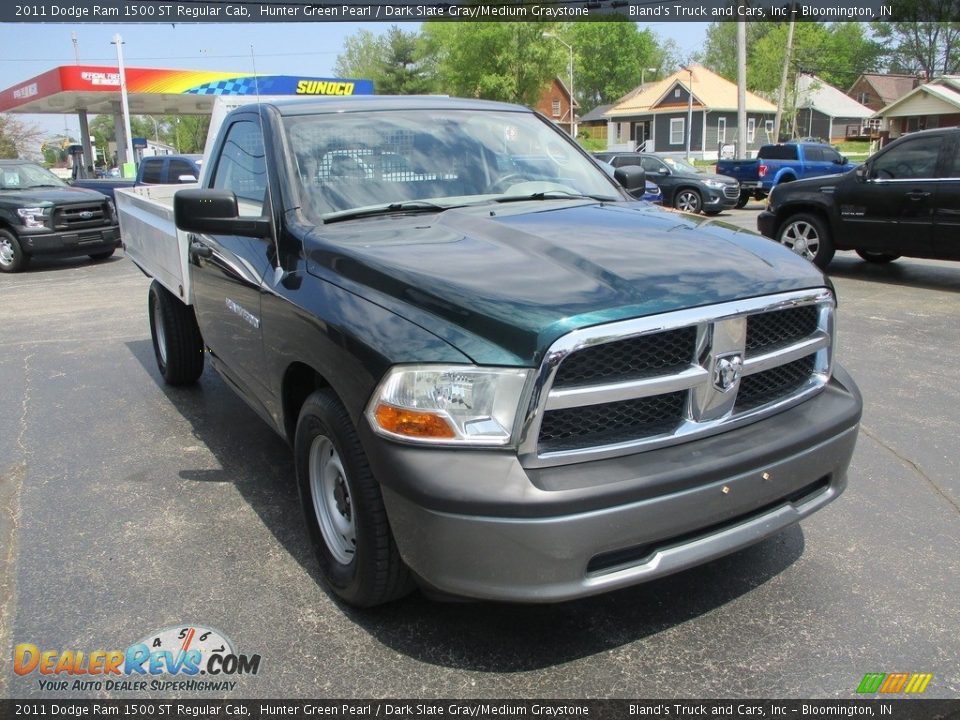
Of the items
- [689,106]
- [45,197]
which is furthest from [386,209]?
[689,106]

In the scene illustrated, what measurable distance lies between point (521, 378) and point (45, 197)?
1361 cm

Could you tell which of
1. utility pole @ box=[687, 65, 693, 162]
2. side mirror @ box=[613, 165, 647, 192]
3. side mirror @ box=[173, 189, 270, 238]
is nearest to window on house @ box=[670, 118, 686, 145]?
utility pole @ box=[687, 65, 693, 162]

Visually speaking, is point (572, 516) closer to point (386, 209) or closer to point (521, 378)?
point (521, 378)

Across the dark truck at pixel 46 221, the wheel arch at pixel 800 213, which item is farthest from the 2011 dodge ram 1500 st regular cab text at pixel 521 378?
the dark truck at pixel 46 221

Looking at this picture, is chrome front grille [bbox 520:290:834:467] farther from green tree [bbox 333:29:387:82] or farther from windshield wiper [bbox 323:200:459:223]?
green tree [bbox 333:29:387:82]

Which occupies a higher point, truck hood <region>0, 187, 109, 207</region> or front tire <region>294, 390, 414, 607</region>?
truck hood <region>0, 187, 109, 207</region>

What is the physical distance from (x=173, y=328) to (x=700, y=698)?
4583 mm

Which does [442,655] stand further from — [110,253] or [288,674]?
[110,253]

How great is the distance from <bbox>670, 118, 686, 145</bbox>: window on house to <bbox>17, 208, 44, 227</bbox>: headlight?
48568 mm

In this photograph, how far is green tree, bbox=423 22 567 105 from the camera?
48.2 m

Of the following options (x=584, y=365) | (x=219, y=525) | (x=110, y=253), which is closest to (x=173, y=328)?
(x=219, y=525)

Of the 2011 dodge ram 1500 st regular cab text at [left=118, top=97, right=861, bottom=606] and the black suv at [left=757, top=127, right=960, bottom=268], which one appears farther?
the black suv at [left=757, top=127, right=960, bottom=268]

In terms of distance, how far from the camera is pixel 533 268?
106 inches

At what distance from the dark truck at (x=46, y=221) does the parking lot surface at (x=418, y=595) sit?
30.3 feet
